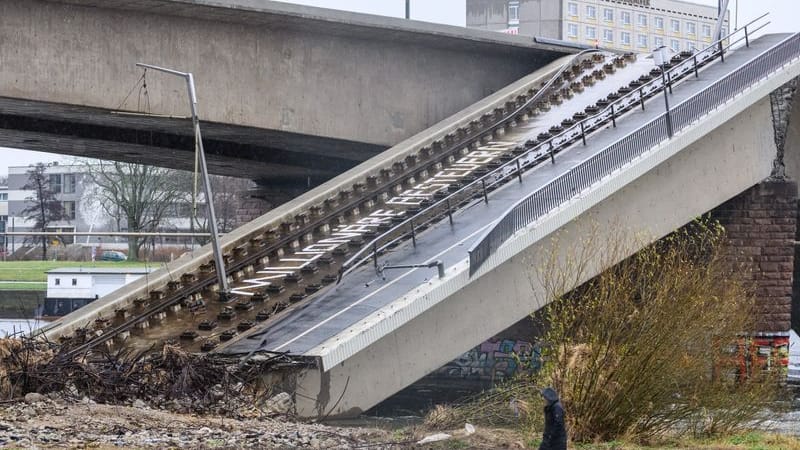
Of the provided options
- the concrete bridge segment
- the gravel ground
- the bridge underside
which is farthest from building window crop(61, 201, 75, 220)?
the gravel ground

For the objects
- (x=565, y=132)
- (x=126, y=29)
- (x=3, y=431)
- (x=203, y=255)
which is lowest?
(x=3, y=431)

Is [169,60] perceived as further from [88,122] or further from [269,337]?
[269,337]

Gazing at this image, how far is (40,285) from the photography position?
2461 inches

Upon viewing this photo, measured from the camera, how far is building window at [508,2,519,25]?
12525 cm

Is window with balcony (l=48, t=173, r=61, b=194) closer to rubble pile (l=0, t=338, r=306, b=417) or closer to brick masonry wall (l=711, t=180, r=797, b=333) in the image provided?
brick masonry wall (l=711, t=180, r=797, b=333)

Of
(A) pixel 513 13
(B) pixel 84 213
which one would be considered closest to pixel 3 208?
(B) pixel 84 213

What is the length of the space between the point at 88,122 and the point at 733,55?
19127mm

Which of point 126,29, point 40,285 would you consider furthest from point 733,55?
point 40,285

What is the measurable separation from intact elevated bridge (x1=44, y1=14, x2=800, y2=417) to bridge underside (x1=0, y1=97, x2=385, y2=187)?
13.7 feet

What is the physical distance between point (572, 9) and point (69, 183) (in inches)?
2068

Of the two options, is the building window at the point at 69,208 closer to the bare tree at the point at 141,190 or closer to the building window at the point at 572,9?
the bare tree at the point at 141,190

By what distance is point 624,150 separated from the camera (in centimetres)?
2927

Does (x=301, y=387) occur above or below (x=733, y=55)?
below

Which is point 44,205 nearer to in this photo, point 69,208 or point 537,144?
point 69,208
